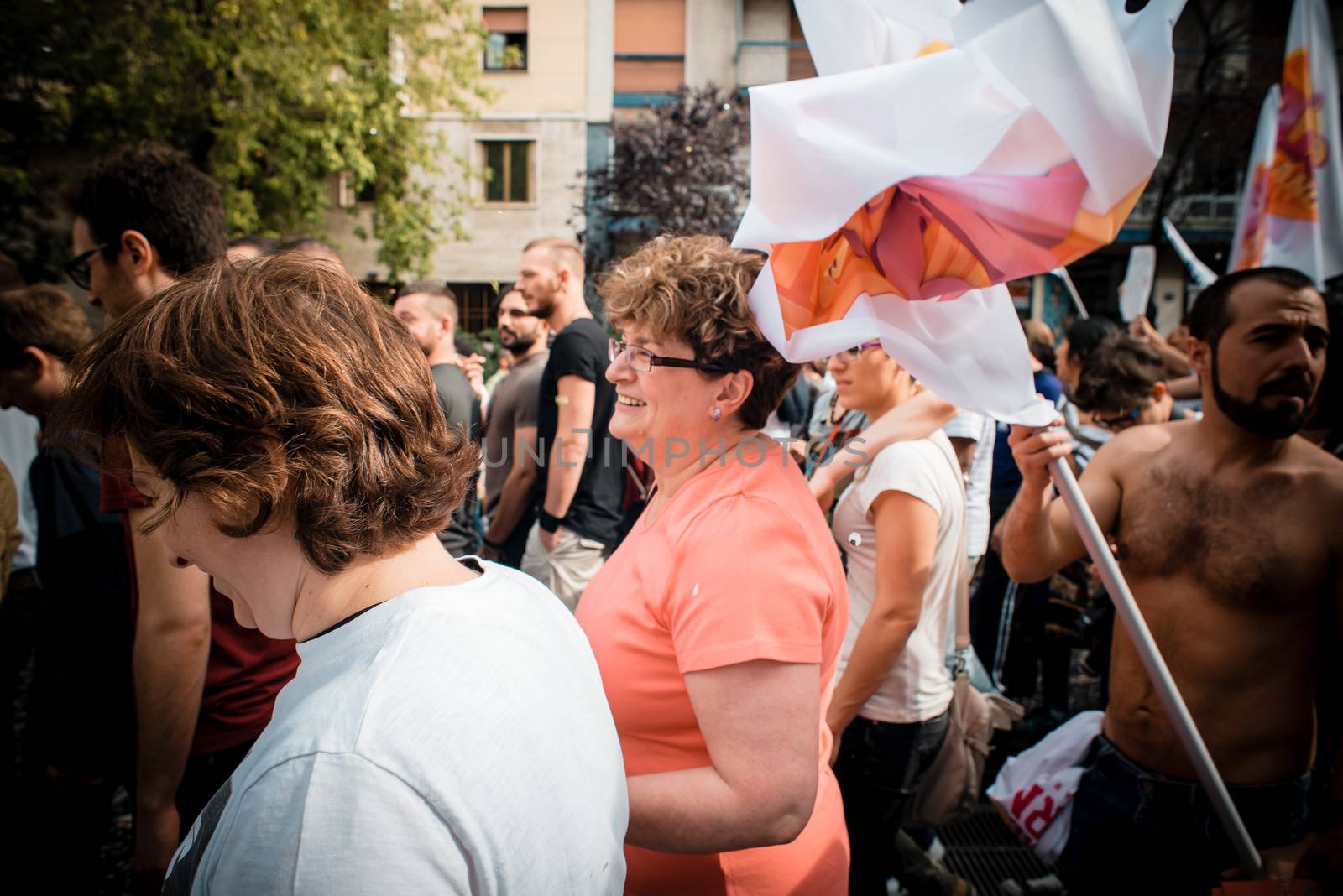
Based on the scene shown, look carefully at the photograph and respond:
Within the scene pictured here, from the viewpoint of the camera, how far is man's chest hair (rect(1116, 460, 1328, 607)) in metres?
1.96

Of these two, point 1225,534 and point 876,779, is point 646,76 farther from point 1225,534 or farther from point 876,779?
point 876,779

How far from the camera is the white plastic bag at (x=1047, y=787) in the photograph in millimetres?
2285

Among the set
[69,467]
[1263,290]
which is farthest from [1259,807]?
[69,467]

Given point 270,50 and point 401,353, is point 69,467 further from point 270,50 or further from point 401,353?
point 270,50

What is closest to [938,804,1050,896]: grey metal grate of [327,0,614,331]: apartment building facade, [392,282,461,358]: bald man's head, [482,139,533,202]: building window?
[392,282,461,358]: bald man's head

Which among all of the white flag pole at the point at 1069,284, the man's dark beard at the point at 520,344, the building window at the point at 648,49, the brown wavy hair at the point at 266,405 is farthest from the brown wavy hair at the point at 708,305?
the building window at the point at 648,49

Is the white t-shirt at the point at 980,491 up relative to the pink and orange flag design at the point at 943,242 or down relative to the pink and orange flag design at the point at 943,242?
down

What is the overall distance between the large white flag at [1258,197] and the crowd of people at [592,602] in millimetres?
1689

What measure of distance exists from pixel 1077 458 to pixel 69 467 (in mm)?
4469

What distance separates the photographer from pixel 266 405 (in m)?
0.89

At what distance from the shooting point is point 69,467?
2.20m

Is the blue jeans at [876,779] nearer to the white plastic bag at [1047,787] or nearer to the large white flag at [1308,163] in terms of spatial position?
the white plastic bag at [1047,787]

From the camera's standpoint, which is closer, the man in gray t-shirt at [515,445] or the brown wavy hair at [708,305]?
the brown wavy hair at [708,305]

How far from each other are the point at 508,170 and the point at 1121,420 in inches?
616
